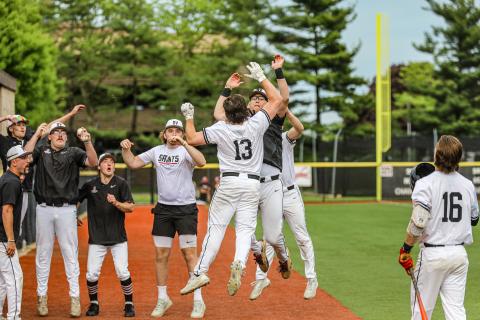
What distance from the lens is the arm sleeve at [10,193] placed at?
8930mm

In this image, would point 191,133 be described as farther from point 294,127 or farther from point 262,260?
point 262,260

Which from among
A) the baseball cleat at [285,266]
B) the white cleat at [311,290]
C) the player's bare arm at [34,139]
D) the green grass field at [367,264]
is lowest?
the green grass field at [367,264]

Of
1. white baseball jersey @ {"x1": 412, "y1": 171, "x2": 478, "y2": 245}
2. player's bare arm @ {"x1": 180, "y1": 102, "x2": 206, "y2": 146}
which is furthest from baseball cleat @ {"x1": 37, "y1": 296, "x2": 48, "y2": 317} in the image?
white baseball jersey @ {"x1": 412, "y1": 171, "x2": 478, "y2": 245}

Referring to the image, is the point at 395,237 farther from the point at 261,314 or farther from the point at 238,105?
the point at 238,105

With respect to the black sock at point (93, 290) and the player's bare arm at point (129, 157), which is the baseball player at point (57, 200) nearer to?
the black sock at point (93, 290)

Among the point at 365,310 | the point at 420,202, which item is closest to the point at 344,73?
the point at 365,310

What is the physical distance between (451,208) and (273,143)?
318cm

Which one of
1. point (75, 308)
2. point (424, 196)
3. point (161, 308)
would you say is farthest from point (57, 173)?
point (424, 196)

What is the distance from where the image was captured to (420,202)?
6.93 m

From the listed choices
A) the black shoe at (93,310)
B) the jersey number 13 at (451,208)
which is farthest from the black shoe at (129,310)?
the jersey number 13 at (451,208)

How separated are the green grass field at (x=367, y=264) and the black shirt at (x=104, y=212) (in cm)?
302

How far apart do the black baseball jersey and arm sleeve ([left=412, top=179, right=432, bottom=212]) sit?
2950 mm

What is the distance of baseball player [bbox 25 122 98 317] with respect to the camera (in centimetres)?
1003

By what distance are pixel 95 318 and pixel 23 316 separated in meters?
0.84
